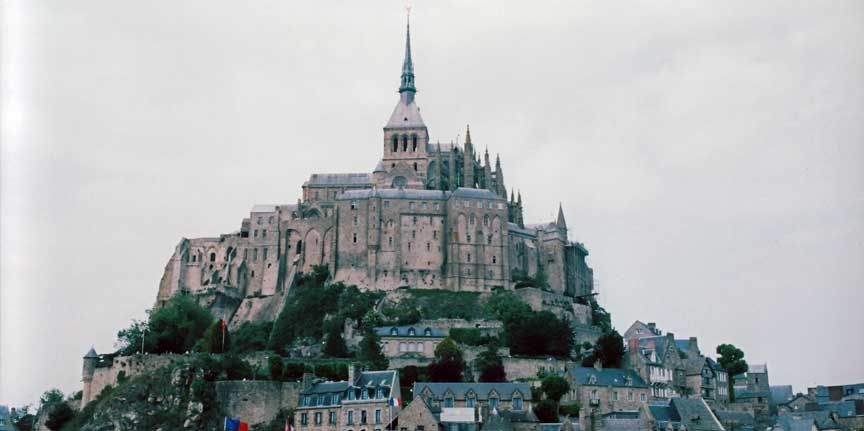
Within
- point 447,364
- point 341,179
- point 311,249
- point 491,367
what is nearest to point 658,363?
point 491,367

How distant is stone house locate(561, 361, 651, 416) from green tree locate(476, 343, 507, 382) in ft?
22.8

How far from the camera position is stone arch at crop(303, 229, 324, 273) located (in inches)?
4338

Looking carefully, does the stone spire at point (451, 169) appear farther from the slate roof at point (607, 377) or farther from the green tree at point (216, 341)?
the slate roof at point (607, 377)

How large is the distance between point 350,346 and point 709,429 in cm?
3284

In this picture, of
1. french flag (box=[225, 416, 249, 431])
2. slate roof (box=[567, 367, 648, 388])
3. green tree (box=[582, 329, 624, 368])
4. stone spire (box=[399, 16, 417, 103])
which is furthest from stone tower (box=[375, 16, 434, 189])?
french flag (box=[225, 416, 249, 431])

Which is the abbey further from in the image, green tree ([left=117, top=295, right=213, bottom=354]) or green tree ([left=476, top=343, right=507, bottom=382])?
green tree ([left=476, top=343, right=507, bottom=382])

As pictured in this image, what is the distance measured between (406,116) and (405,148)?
12.9 feet

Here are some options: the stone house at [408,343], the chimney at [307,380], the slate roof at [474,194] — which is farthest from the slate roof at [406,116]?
the chimney at [307,380]

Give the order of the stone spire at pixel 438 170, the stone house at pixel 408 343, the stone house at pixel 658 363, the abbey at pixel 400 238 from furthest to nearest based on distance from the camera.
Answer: the stone spire at pixel 438 170 → the abbey at pixel 400 238 → the stone house at pixel 408 343 → the stone house at pixel 658 363

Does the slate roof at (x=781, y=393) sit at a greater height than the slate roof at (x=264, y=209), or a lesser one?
lesser

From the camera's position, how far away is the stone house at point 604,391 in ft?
258

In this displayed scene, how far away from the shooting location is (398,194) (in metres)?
109

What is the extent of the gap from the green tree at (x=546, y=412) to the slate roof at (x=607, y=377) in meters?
3.91

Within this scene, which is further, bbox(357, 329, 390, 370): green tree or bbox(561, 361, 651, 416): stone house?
bbox(357, 329, 390, 370): green tree
